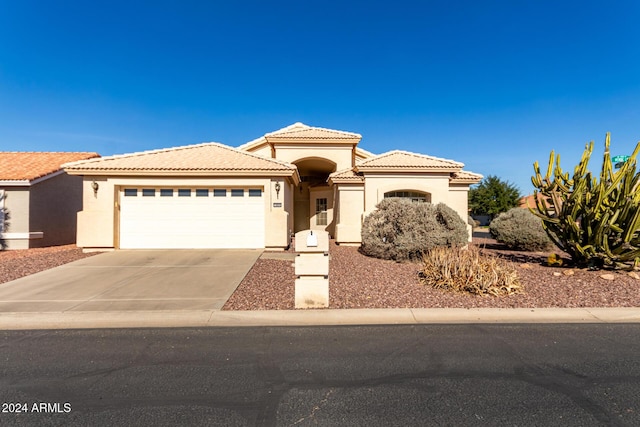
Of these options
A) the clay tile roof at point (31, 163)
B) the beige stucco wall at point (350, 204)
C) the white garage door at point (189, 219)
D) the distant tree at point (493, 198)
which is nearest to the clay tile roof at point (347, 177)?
the beige stucco wall at point (350, 204)

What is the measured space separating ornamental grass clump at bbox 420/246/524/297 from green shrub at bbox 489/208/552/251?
733cm

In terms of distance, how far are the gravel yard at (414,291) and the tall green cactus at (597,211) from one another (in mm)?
660

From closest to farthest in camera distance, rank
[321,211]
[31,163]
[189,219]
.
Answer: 1. [189,219]
2. [31,163]
3. [321,211]

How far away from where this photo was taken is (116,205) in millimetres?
12789

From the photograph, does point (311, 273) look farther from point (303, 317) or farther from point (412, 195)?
point (412, 195)

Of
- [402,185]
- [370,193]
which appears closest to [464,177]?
[402,185]

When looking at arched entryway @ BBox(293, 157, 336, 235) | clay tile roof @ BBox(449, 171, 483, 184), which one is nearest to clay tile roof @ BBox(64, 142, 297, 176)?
arched entryway @ BBox(293, 157, 336, 235)

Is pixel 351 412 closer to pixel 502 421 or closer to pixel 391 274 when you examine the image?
pixel 502 421

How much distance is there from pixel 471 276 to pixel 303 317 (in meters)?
3.89

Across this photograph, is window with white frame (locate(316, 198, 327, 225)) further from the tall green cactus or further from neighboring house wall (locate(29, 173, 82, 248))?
neighboring house wall (locate(29, 173, 82, 248))

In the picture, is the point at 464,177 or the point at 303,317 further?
the point at 464,177

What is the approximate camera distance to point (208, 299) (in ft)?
21.4

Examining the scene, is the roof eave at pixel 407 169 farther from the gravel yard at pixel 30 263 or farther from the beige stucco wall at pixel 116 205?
the gravel yard at pixel 30 263

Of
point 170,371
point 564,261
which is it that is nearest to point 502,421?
point 170,371
